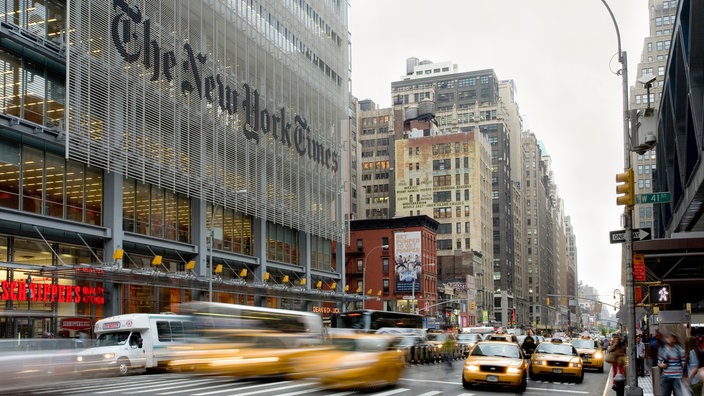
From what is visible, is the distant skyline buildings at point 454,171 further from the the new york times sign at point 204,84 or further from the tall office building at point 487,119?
the the new york times sign at point 204,84

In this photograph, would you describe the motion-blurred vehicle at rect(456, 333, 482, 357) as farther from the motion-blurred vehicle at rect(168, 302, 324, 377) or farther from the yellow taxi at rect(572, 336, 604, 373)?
the motion-blurred vehicle at rect(168, 302, 324, 377)

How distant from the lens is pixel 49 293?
37.8m

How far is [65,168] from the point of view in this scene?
40500mm

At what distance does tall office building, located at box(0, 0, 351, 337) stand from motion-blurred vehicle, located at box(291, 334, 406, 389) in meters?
19.7

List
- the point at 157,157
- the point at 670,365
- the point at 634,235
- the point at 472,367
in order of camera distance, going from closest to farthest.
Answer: the point at 670,365
the point at 634,235
the point at 472,367
the point at 157,157

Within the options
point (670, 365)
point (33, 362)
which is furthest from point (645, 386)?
point (33, 362)

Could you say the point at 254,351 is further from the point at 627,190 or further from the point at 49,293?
the point at 49,293

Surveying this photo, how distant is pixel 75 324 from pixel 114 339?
920 cm

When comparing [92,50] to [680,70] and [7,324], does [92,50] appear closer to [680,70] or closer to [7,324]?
[7,324]

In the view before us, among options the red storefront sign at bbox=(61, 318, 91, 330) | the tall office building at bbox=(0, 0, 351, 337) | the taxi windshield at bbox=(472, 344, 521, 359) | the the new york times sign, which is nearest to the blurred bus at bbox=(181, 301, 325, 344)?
the taxi windshield at bbox=(472, 344, 521, 359)

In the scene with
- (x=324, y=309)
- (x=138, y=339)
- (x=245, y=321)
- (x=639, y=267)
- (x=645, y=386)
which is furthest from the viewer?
(x=324, y=309)

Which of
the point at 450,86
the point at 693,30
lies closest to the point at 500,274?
the point at 450,86

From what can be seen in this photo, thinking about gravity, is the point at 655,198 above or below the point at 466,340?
above

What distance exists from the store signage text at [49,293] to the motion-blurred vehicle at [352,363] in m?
19.3
